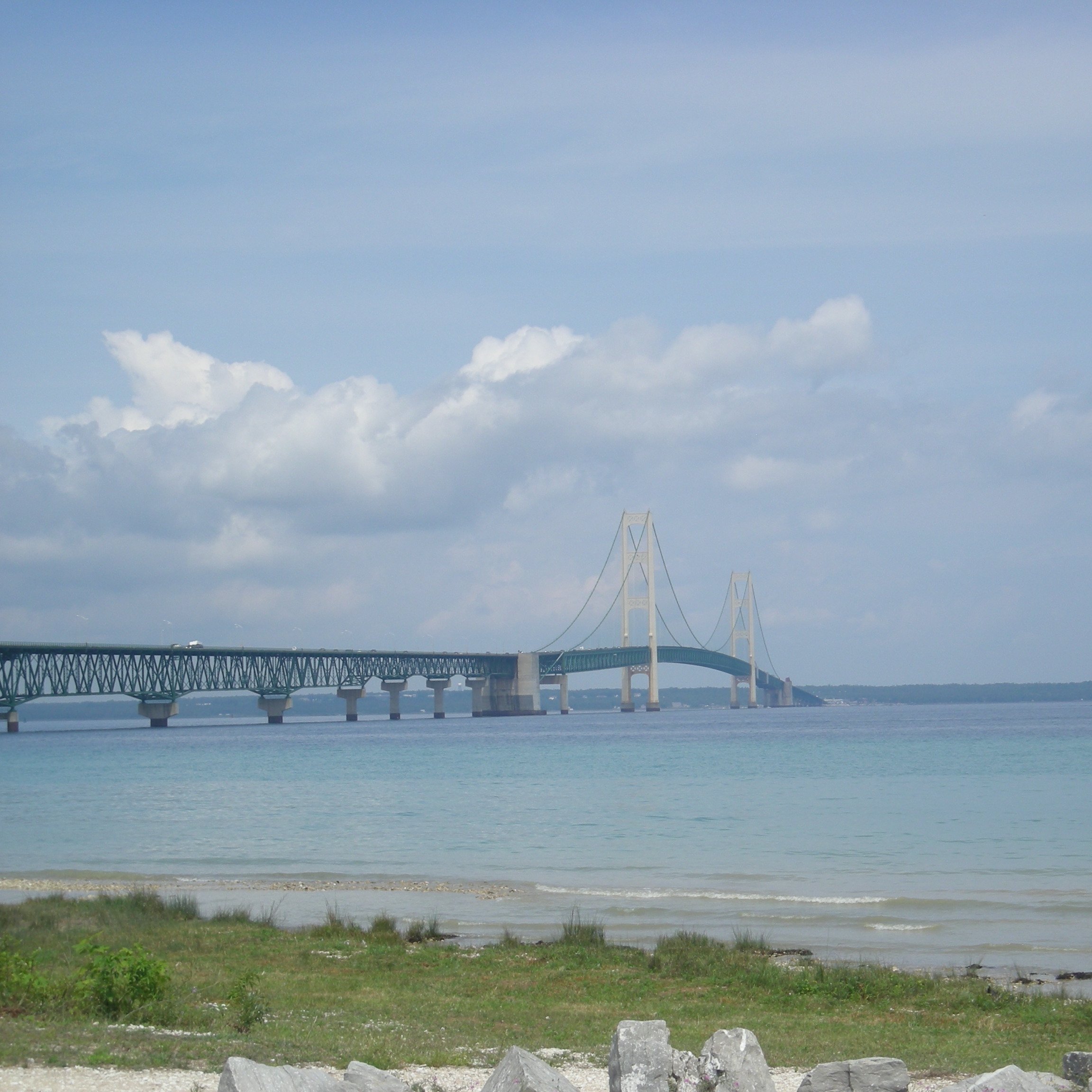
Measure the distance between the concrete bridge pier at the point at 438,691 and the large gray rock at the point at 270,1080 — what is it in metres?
116

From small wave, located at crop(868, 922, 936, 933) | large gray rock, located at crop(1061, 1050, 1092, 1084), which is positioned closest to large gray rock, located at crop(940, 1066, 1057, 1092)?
large gray rock, located at crop(1061, 1050, 1092, 1084)

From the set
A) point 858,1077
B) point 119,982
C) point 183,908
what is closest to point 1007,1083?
point 858,1077

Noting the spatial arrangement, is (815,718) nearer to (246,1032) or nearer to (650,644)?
(650,644)

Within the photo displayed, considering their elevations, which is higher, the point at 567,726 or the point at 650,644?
the point at 650,644

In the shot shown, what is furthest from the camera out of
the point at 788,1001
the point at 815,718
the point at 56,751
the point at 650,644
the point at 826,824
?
the point at 815,718

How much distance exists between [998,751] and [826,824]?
33.8 metres

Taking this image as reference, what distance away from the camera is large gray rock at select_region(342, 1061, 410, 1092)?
647cm

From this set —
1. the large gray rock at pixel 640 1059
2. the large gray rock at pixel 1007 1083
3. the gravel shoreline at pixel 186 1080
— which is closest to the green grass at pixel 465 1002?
the gravel shoreline at pixel 186 1080

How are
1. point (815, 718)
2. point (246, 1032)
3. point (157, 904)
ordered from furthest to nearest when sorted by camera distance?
point (815, 718) → point (157, 904) → point (246, 1032)

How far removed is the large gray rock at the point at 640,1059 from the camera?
22.0 ft

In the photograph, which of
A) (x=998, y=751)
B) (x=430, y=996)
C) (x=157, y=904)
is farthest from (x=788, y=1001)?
(x=998, y=751)

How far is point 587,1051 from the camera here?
8.65 metres

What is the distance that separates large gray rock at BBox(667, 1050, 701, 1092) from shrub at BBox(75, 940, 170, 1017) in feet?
12.3

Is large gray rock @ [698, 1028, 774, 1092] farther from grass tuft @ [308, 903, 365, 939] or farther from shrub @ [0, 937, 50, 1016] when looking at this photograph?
grass tuft @ [308, 903, 365, 939]
